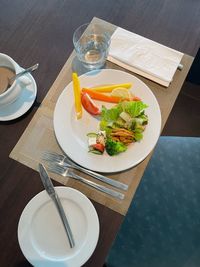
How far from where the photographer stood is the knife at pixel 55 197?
28.1 inches

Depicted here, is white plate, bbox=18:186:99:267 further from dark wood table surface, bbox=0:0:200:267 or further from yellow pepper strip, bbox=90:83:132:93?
yellow pepper strip, bbox=90:83:132:93

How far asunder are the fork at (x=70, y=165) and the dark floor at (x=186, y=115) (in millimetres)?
774

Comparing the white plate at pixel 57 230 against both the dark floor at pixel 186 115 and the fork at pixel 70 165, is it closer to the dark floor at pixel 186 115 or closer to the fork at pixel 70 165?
the fork at pixel 70 165

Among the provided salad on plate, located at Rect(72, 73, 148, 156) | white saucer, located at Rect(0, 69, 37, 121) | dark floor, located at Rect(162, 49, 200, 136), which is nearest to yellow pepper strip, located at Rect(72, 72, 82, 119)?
salad on plate, located at Rect(72, 73, 148, 156)

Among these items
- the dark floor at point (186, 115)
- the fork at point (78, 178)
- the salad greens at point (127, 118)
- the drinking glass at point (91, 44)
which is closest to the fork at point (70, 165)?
the fork at point (78, 178)

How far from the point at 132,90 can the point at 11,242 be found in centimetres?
50

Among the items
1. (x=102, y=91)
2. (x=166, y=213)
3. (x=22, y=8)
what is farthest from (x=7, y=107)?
(x=166, y=213)

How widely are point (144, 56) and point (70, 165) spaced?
39 centimetres

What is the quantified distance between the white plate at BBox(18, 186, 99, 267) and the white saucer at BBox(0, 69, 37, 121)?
238mm

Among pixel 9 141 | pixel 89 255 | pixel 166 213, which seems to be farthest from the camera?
pixel 166 213

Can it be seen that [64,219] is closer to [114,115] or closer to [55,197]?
[55,197]

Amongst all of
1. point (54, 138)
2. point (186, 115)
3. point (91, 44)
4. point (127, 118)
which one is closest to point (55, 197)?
point (54, 138)

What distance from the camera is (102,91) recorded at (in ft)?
2.82

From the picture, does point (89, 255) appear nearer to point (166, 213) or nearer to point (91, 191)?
point (91, 191)
